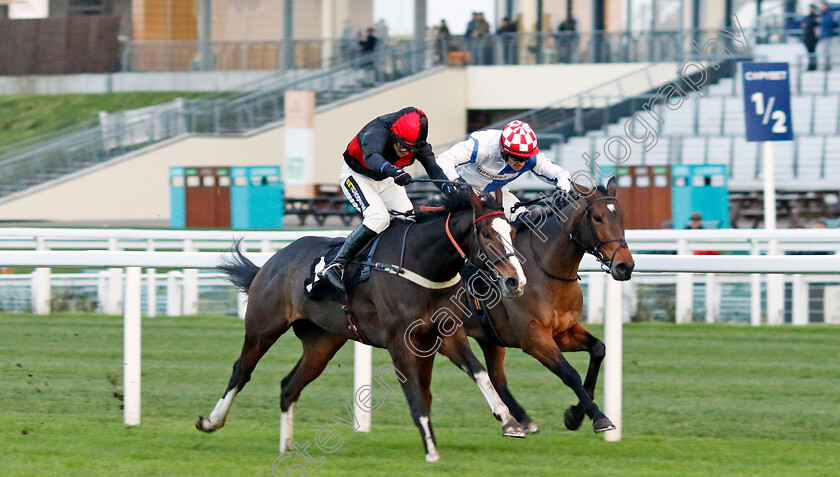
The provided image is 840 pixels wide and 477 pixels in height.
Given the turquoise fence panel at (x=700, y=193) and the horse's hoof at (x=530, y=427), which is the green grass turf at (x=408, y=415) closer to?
the horse's hoof at (x=530, y=427)

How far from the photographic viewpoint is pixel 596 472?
480 cm

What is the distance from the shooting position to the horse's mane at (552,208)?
18.8 feet

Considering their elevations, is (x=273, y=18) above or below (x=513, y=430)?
above

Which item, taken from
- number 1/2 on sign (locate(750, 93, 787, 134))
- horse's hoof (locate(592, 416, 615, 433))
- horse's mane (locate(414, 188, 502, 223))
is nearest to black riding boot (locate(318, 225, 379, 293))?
horse's mane (locate(414, 188, 502, 223))

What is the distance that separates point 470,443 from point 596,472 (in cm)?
90

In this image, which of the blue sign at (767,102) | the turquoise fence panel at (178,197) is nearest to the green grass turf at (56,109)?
the turquoise fence panel at (178,197)

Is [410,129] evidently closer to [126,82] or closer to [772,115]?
[772,115]

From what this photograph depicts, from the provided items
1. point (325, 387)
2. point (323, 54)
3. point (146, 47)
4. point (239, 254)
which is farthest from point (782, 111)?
point (146, 47)

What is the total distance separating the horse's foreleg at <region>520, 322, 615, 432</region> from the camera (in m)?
5.09

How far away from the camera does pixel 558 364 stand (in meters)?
5.38

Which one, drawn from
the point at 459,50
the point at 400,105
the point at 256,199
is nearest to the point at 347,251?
the point at 256,199

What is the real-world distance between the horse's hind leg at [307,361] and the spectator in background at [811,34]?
15.5m

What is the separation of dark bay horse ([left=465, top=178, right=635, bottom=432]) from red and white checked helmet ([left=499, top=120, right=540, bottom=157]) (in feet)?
0.87

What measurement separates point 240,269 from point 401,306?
125cm
